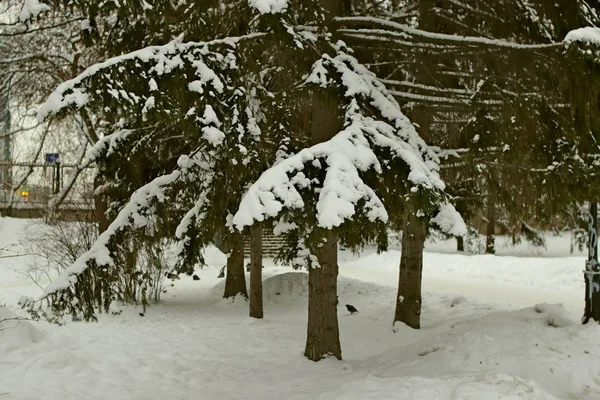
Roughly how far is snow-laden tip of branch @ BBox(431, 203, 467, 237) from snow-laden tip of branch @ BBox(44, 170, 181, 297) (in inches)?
173

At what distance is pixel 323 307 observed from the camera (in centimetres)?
760

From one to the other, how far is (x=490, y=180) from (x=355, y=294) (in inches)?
241

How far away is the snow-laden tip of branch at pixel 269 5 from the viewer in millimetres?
5426

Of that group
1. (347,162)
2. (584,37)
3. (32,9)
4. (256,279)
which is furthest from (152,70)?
(256,279)

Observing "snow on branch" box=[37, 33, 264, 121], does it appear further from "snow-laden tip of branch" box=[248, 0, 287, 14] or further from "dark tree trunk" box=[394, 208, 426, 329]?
"dark tree trunk" box=[394, 208, 426, 329]

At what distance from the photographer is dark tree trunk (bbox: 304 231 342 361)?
24.8ft

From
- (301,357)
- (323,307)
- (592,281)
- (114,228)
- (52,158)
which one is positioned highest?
(52,158)

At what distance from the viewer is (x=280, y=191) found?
538cm

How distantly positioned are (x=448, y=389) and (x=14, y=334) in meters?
→ 4.90

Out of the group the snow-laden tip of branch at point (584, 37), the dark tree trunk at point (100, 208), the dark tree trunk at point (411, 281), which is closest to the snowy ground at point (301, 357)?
the dark tree trunk at point (411, 281)

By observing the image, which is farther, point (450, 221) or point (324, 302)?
point (324, 302)

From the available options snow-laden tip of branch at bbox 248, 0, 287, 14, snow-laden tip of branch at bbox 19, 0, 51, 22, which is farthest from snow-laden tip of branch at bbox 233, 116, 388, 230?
snow-laden tip of branch at bbox 19, 0, 51, 22

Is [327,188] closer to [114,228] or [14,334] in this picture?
[114,228]

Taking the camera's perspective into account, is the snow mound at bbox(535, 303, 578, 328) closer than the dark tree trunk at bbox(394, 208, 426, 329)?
Yes
